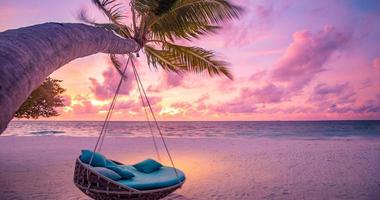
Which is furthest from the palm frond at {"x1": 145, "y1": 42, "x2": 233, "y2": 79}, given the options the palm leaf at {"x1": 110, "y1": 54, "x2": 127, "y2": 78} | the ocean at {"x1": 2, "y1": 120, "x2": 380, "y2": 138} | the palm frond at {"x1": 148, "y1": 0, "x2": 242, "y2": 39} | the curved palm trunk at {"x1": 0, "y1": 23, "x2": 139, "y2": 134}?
the ocean at {"x1": 2, "y1": 120, "x2": 380, "y2": 138}

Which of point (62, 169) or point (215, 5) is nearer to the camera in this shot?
point (215, 5)

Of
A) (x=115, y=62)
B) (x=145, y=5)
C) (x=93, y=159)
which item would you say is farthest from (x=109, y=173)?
(x=115, y=62)

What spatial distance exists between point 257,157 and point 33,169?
608 cm

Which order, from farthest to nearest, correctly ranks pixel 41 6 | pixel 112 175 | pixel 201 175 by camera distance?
pixel 201 175 → pixel 41 6 → pixel 112 175

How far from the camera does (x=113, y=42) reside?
4.02m

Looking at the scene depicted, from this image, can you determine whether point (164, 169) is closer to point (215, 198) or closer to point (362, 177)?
point (215, 198)

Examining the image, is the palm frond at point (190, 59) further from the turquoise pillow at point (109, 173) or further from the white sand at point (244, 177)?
the turquoise pillow at point (109, 173)

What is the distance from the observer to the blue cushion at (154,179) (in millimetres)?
4215

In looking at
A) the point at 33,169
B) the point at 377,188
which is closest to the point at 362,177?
the point at 377,188

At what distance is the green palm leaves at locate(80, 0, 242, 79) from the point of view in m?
5.01

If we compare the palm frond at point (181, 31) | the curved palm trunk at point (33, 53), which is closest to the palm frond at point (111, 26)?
the palm frond at point (181, 31)

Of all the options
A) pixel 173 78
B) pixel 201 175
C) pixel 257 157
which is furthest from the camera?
pixel 257 157

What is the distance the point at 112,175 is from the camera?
14.7 ft

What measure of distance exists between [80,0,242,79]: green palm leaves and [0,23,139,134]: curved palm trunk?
4.88 ft
